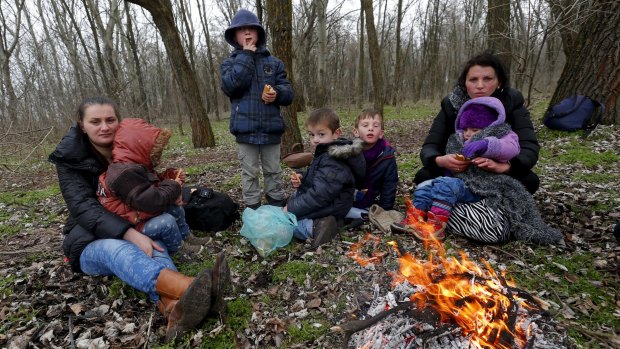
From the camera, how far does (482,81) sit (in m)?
3.67

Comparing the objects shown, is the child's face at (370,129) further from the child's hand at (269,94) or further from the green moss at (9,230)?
the green moss at (9,230)

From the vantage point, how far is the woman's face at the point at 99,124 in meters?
3.00

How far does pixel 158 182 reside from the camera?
126 inches

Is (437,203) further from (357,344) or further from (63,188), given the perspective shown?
(63,188)

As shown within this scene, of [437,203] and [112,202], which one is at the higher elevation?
[112,202]

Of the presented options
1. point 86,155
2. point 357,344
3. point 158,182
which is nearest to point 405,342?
point 357,344

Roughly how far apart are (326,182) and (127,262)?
6.53ft

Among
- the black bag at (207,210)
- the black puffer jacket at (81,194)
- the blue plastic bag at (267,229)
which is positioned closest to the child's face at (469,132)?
the blue plastic bag at (267,229)

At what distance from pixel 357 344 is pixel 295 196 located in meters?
2.01

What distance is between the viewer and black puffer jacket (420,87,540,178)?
3.57 metres

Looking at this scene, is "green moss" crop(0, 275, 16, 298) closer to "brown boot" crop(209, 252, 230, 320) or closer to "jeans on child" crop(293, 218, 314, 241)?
"brown boot" crop(209, 252, 230, 320)

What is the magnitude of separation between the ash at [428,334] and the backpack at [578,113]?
607cm

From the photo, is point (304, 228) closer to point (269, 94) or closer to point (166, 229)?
point (166, 229)

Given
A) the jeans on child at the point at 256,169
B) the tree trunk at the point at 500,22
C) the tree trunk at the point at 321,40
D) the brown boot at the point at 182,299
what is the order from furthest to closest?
the tree trunk at the point at 321,40, the tree trunk at the point at 500,22, the jeans on child at the point at 256,169, the brown boot at the point at 182,299
